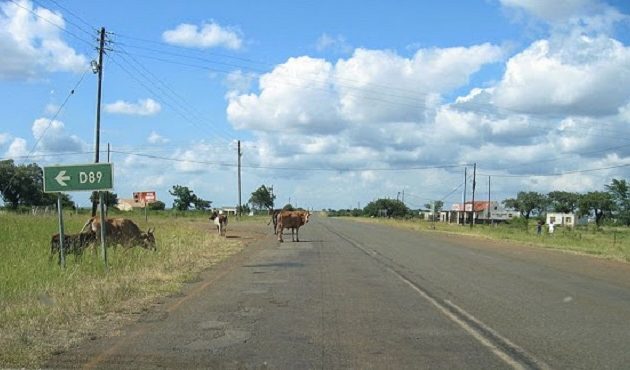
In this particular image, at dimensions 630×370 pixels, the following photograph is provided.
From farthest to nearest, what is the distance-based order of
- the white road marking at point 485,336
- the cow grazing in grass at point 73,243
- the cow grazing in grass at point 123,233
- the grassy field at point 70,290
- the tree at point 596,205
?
the tree at point 596,205
the cow grazing in grass at point 123,233
the cow grazing in grass at point 73,243
the grassy field at point 70,290
the white road marking at point 485,336

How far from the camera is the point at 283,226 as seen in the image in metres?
33.4

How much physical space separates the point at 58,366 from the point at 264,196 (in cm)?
15739

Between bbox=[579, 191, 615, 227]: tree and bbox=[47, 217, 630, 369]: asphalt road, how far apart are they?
121405 mm

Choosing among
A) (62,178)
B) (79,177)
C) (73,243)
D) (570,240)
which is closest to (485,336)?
(79,177)

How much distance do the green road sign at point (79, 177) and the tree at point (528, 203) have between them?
159663mm

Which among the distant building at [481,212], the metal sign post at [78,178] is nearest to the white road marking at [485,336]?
the metal sign post at [78,178]

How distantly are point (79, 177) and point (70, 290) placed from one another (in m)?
3.63

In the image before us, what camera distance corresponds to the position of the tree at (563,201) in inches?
6118

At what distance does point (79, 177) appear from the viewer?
50.1 feet

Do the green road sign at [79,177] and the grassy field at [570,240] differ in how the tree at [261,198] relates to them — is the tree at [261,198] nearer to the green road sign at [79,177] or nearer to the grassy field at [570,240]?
the grassy field at [570,240]

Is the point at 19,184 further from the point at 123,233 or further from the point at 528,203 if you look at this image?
the point at 528,203

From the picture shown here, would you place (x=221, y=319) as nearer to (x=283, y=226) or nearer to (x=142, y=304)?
(x=142, y=304)

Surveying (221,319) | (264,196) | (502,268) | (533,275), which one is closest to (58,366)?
(221,319)

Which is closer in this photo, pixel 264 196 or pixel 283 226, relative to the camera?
pixel 283 226
